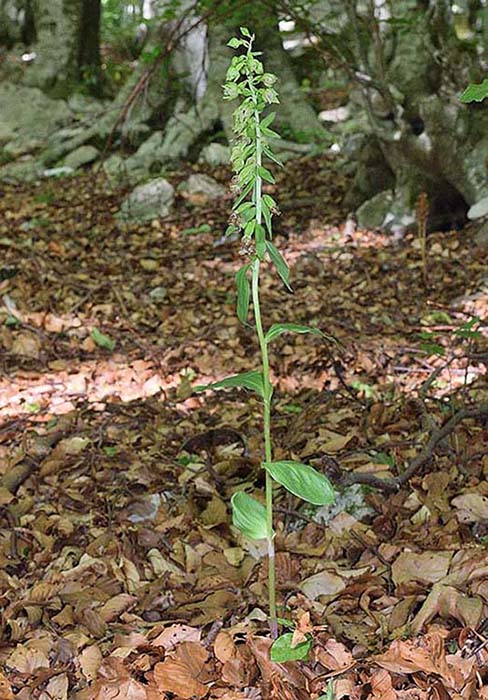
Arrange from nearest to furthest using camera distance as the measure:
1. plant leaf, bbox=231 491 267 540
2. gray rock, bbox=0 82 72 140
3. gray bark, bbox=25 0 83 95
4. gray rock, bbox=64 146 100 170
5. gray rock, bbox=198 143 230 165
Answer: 1. plant leaf, bbox=231 491 267 540
2. gray rock, bbox=198 143 230 165
3. gray rock, bbox=64 146 100 170
4. gray rock, bbox=0 82 72 140
5. gray bark, bbox=25 0 83 95

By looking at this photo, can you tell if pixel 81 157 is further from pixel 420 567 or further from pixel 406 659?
pixel 406 659

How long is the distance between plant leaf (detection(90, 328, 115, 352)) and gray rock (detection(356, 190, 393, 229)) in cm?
242

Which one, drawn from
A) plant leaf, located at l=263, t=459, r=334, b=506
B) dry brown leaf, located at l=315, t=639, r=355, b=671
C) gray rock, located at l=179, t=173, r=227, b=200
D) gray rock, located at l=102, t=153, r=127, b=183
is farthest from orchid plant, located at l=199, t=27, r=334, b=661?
gray rock, located at l=102, t=153, r=127, b=183

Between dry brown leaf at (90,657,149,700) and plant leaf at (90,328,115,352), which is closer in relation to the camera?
dry brown leaf at (90,657,149,700)

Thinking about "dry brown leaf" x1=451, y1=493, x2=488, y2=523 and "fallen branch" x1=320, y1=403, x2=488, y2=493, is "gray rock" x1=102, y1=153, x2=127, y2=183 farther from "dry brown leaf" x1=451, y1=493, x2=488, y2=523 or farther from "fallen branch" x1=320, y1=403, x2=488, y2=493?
"dry brown leaf" x1=451, y1=493, x2=488, y2=523

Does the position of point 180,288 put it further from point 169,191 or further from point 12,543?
point 12,543

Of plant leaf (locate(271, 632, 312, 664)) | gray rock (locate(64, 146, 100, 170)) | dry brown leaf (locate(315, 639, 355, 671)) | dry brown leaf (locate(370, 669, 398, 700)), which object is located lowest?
gray rock (locate(64, 146, 100, 170))

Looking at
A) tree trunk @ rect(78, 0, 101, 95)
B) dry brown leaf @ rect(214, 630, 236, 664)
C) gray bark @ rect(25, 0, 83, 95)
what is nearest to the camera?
dry brown leaf @ rect(214, 630, 236, 664)

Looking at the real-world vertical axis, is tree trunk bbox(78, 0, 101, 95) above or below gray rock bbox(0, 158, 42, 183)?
above

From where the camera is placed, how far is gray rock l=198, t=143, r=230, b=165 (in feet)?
26.2

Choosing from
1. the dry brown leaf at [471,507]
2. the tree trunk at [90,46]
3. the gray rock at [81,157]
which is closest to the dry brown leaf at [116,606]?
the dry brown leaf at [471,507]

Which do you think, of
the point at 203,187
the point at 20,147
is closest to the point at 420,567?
the point at 203,187

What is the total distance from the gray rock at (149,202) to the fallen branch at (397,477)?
469 centimetres

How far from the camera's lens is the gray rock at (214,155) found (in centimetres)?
798
